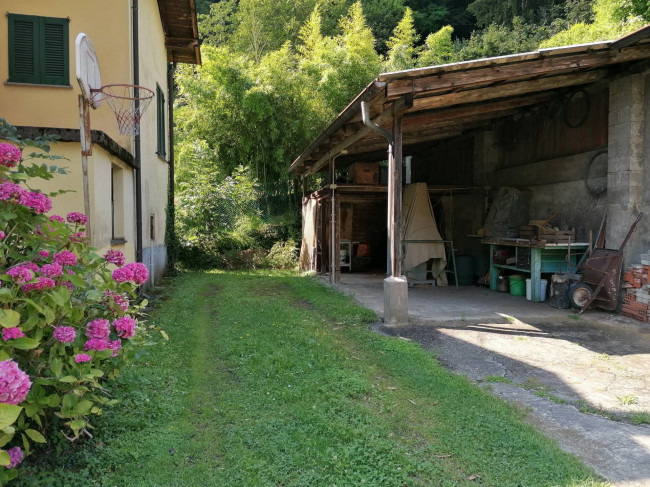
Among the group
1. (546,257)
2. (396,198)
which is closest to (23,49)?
(396,198)

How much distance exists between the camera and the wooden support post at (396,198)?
6.08 meters

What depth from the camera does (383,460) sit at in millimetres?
2670

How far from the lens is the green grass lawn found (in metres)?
2.55

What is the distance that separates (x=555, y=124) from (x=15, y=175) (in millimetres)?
8188

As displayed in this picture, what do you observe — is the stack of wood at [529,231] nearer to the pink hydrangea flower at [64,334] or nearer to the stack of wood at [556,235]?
the stack of wood at [556,235]

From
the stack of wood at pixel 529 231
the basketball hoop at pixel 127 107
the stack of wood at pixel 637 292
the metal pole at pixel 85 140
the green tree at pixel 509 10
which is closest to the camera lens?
the metal pole at pixel 85 140

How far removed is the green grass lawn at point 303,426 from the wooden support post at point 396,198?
1.22m

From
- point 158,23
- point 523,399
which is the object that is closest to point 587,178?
point 523,399

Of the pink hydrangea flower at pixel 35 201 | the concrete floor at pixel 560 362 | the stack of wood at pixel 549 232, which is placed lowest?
the concrete floor at pixel 560 362

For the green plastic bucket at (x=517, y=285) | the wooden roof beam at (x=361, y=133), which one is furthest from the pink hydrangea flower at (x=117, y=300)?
the green plastic bucket at (x=517, y=285)

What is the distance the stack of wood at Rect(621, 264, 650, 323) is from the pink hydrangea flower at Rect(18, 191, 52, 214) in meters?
6.93

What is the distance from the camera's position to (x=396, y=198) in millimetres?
6176

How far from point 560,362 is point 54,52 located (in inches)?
313

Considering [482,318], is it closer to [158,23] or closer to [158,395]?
[158,395]
